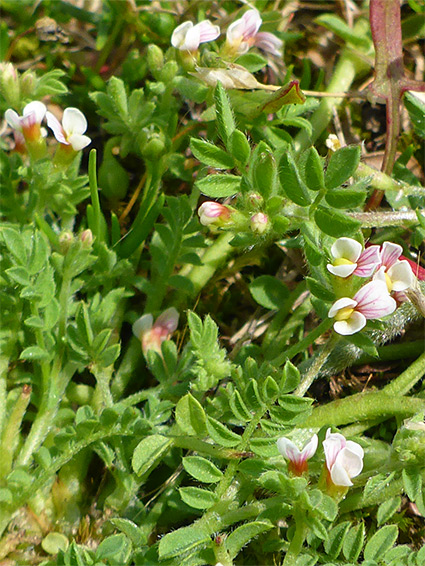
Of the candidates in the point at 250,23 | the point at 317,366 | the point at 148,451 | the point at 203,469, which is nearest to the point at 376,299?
the point at 317,366

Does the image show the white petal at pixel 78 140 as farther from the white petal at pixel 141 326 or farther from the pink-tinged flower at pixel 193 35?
the white petal at pixel 141 326

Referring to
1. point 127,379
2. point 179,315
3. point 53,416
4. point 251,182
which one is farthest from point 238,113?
point 53,416

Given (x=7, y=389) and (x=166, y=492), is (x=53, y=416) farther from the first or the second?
(x=166, y=492)

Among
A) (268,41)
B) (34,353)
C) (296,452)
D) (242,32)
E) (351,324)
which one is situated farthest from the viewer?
(268,41)

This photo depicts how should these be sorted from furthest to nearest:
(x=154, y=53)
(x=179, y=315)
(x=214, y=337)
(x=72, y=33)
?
1. (x=72, y=33)
2. (x=179, y=315)
3. (x=154, y=53)
4. (x=214, y=337)

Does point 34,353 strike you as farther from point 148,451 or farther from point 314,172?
point 314,172

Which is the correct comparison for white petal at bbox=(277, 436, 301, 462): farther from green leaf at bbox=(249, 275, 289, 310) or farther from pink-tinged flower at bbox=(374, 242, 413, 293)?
green leaf at bbox=(249, 275, 289, 310)

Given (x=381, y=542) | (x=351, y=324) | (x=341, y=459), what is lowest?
(x=381, y=542)

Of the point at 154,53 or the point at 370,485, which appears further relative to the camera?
the point at 154,53
